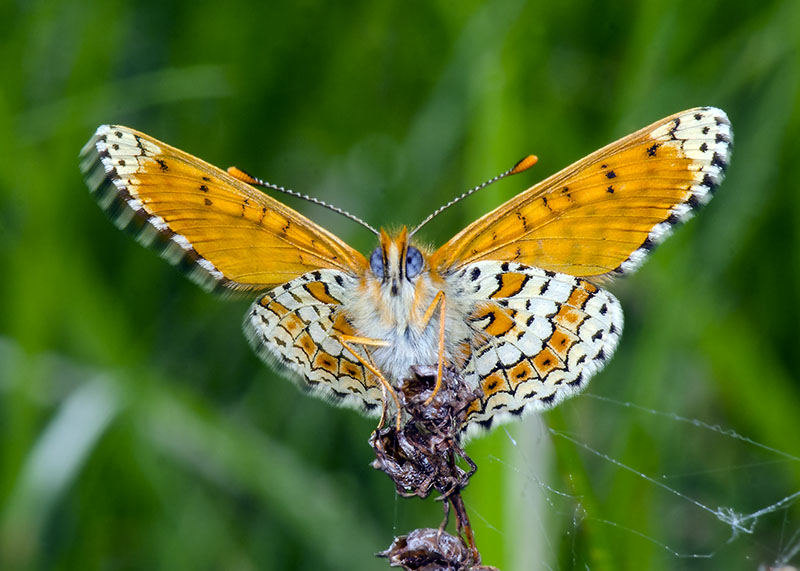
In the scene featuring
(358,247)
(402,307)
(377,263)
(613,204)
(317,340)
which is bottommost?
(317,340)

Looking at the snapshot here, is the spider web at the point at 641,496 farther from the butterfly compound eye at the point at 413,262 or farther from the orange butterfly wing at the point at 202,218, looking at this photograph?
the orange butterfly wing at the point at 202,218

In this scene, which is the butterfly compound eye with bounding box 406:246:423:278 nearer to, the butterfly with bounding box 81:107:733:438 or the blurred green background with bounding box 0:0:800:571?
the butterfly with bounding box 81:107:733:438

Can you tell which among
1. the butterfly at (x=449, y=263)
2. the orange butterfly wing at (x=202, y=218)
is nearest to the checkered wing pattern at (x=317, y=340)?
the butterfly at (x=449, y=263)

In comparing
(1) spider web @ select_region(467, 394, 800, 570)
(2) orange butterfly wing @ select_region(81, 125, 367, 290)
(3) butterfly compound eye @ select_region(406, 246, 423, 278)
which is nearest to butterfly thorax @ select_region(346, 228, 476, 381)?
(3) butterfly compound eye @ select_region(406, 246, 423, 278)

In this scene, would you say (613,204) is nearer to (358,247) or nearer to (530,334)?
(530,334)

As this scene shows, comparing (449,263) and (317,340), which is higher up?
(449,263)

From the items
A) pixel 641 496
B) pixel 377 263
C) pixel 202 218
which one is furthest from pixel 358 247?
pixel 641 496
